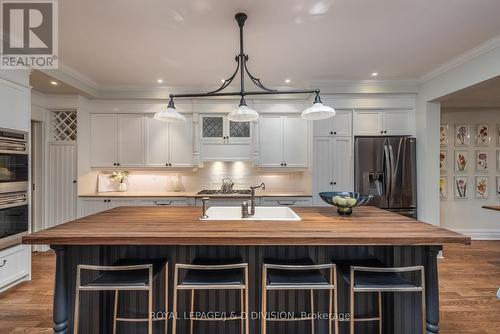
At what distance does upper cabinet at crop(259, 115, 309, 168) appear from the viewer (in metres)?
4.12

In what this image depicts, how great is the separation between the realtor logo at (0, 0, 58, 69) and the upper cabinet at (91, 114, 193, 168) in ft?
3.88

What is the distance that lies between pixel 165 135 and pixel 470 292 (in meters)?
4.51

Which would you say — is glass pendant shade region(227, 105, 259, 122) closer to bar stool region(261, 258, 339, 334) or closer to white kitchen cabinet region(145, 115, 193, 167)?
bar stool region(261, 258, 339, 334)

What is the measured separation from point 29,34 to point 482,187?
7190 mm

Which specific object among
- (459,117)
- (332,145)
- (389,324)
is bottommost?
(389,324)

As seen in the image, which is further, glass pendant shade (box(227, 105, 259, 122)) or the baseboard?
the baseboard

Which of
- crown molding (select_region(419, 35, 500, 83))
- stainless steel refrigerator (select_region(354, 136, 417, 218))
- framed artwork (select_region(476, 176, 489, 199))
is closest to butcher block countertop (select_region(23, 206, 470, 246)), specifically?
stainless steel refrigerator (select_region(354, 136, 417, 218))

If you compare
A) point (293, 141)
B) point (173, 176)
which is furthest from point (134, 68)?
point (293, 141)

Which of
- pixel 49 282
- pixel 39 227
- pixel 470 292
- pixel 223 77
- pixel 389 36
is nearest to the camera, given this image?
pixel 389 36

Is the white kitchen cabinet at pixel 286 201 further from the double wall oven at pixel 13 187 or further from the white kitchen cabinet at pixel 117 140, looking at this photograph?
the double wall oven at pixel 13 187

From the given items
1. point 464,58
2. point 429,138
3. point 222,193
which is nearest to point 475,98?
point 429,138

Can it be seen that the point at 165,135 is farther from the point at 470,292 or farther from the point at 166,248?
the point at 470,292

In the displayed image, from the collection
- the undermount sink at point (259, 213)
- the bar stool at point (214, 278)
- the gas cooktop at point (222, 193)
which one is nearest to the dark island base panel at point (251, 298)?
the bar stool at point (214, 278)

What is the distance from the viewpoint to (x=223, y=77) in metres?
3.70
